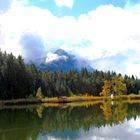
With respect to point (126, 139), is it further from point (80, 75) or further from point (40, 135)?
point (80, 75)

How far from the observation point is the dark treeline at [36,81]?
99.0 m

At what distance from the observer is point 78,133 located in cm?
2833

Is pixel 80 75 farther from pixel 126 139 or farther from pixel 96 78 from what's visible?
pixel 126 139

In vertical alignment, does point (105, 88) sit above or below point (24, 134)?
above

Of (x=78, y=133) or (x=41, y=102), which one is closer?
(x=78, y=133)

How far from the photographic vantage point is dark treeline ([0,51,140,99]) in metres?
99.0

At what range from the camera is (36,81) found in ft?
388

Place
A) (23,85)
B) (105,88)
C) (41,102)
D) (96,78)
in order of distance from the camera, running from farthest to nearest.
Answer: (96,78) < (105,88) < (23,85) < (41,102)

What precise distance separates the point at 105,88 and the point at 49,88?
1872 cm

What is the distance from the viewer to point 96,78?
166 metres

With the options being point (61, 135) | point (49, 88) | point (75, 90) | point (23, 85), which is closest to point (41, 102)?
point (23, 85)

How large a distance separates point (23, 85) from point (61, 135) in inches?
3035

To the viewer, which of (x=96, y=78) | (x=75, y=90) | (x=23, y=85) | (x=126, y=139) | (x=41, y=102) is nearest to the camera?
(x=126, y=139)

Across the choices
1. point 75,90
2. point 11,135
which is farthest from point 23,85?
point 11,135
